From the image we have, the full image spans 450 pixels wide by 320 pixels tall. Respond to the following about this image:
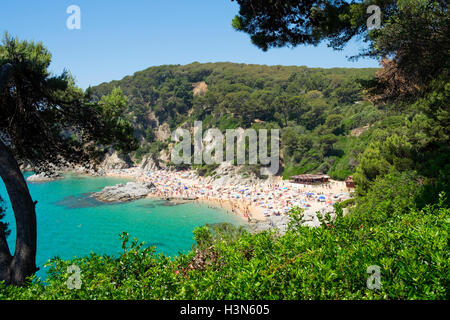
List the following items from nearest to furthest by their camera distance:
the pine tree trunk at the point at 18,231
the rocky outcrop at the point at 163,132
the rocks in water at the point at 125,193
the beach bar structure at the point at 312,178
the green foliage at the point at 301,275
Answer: the green foliage at the point at 301,275
the pine tree trunk at the point at 18,231
the rocks in water at the point at 125,193
the beach bar structure at the point at 312,178
the rocky outcrop at the point at 163,132

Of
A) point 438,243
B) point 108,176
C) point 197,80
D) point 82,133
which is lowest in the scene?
point 108,176

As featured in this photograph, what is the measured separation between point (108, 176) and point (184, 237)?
147 feet

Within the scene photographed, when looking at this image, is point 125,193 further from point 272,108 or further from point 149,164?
point 272,108

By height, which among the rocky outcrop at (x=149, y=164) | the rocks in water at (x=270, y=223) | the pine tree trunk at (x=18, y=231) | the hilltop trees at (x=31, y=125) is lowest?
the rocks in water at (x=270, y=223)

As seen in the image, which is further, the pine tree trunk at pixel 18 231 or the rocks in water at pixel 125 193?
the rocks in water at pixel 125 193

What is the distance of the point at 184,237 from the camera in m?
24.2

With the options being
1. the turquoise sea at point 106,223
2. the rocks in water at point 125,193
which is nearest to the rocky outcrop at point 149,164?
the rocks in water at point 125,193

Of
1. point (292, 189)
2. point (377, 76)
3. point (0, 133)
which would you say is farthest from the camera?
point (292, 189)

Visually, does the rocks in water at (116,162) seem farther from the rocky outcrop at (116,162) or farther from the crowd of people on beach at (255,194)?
the crowd of people on beach at (255,194)

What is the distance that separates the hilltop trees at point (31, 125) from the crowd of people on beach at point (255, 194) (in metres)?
23.0

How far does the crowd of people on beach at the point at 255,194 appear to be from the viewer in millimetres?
30812
